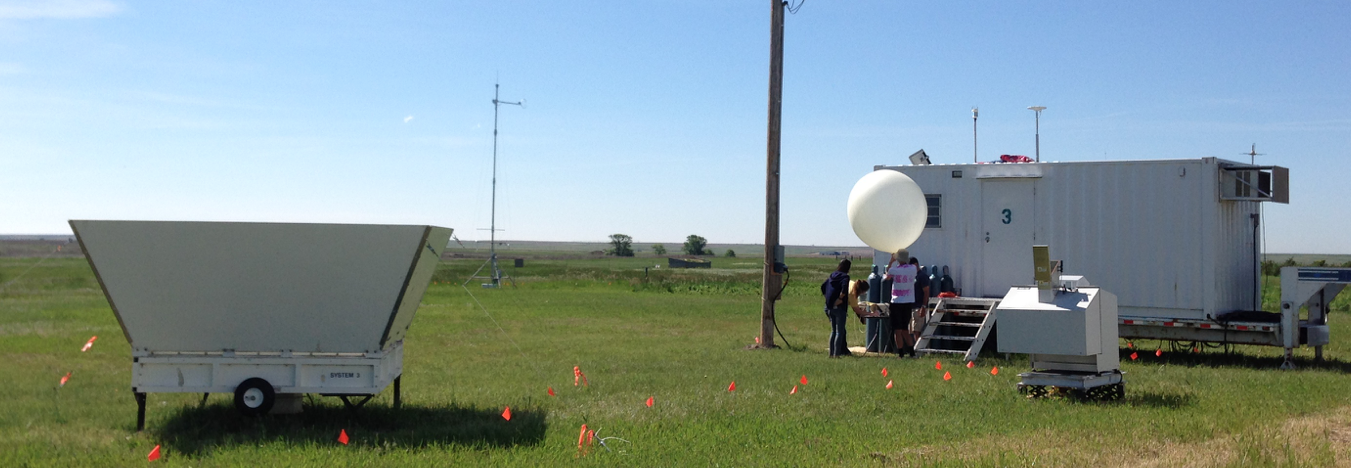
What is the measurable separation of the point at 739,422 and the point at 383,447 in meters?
3.01

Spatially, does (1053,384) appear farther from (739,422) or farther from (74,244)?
(74,244)

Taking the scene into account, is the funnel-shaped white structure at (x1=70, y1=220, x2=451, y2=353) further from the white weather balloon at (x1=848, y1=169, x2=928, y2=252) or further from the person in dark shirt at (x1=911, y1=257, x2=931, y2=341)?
the person in dark shirt at (x1=911, y1=257, x2=931, y2=341)

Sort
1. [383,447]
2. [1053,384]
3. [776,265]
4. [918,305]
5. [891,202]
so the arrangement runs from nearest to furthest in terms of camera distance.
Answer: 1. [383,447]
2. [1053,384]
3. [891,202]
4. [918,305]
5. [776,265]

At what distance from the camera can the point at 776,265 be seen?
16.5m

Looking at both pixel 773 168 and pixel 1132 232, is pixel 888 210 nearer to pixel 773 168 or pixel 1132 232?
pixel 773 168

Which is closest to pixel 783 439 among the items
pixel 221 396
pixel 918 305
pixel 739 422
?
pixel 739 422

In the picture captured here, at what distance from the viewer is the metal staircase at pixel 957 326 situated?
14.8m

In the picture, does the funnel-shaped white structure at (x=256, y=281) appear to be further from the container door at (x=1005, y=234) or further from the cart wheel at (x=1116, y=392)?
the container door at (x=1005, y=234)

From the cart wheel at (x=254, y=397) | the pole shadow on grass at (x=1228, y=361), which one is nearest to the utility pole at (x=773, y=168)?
the pole shadow on grass at (x=1228, y=361)

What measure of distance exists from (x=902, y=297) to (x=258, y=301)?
9228mm

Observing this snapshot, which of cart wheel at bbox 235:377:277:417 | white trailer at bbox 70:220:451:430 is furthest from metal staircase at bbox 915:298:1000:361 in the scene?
cart wheel at bbox 235:377:277:417

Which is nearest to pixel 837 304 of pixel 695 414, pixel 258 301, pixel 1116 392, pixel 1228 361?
pixel 1116 392

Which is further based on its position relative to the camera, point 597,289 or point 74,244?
point 597,289

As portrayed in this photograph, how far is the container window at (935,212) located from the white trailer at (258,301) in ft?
30.7
